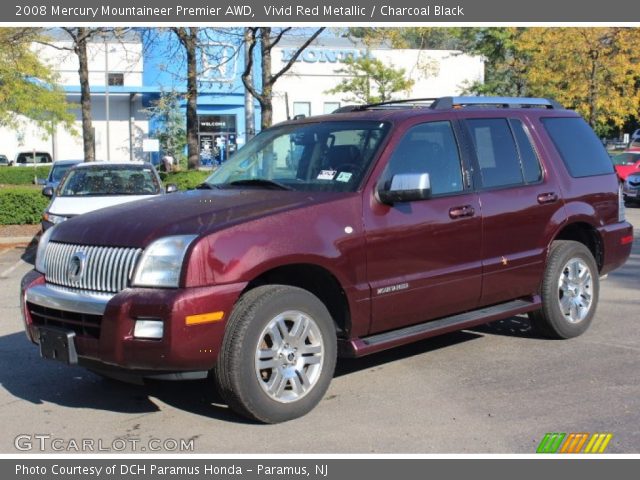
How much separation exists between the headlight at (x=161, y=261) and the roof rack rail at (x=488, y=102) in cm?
257

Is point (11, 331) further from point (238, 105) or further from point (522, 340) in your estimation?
point (238, 105)

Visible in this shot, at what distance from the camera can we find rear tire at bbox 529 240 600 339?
22.4ft

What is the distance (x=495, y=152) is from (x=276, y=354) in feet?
8.89

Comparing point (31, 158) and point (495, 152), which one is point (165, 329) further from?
point (31, 158)

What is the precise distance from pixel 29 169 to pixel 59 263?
117ft

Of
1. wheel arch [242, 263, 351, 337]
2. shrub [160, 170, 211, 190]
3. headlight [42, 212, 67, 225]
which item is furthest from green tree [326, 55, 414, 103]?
wheel arch [242, 263, 351, 337]

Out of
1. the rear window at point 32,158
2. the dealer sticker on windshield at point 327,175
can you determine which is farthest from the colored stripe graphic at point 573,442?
the rear window at point 32,158

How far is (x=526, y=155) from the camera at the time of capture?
6.70 m

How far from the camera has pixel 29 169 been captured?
126ft

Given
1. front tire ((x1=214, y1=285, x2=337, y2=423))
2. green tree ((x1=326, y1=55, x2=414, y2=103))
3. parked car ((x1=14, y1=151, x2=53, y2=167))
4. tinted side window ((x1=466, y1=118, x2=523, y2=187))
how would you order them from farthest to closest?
1. parked car ((x1=14, y1=151, x2=53, y2=167))
2. green tree ((x1=326, y1=55, x2=414, y2=103))
3. tinted side window ((x1=466, y1=118, x2=523, y2=187))
4. front tire ((x1=214, y1=285, x2=337, y2=423))

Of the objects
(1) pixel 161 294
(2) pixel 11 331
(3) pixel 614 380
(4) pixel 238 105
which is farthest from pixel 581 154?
(4) pixel 238 105

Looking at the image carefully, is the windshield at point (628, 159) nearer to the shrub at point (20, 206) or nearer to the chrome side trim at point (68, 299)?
the shrub at point (20, 206)

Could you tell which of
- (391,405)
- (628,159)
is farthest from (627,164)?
(391,405)

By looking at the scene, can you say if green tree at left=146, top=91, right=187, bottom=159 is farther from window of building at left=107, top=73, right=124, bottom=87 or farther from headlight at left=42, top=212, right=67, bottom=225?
headlight at left=42, top=212, right=67, bottom=225
